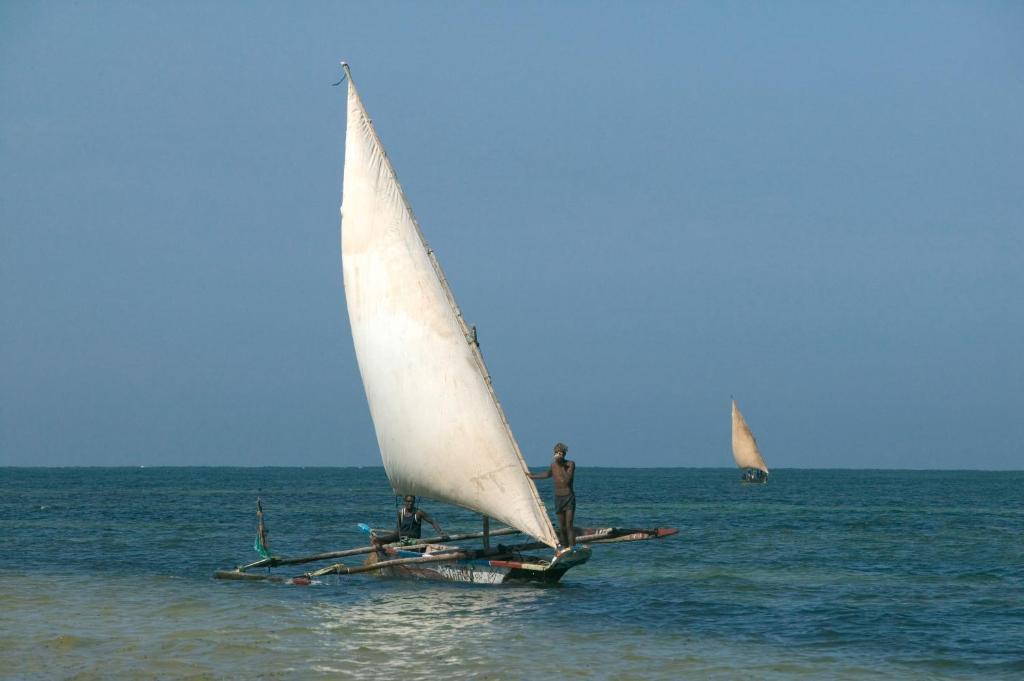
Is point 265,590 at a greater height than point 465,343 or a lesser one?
lesser

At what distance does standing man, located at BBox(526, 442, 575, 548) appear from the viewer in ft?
73.8

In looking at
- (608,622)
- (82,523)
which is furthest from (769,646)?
(82,523)

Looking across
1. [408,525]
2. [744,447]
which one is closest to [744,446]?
[744,447]

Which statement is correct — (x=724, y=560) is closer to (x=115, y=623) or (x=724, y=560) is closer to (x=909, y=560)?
(x=909, y=560)

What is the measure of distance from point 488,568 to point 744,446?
90763 millimetres

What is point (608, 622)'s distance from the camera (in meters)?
20.0

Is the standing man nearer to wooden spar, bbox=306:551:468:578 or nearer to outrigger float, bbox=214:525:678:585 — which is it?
outrigger float, bbox=214:525:678:585

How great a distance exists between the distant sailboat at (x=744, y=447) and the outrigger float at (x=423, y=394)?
86.5 meters

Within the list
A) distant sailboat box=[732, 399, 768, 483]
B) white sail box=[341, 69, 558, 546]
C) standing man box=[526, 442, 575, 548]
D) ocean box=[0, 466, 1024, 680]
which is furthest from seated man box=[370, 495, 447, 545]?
distant sailboat box=[732, 399, 768, 483]

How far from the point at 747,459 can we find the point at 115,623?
317ft

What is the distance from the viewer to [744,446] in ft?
365

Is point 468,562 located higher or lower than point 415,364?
lower

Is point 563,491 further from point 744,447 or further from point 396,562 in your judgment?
point 744,447

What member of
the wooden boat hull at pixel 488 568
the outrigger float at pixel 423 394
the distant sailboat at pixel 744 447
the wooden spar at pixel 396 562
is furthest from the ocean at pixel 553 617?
the distant sailboat at pixel 744 447
